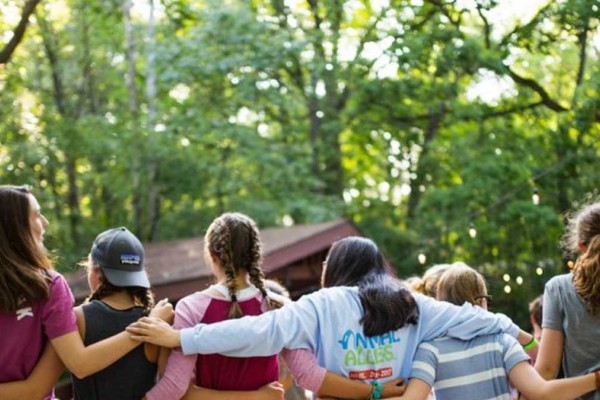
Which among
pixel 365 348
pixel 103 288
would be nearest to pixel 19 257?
pixel 103 288

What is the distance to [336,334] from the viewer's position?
10.6 feet

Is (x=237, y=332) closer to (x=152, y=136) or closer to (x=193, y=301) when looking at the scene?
(x=193, y=301)

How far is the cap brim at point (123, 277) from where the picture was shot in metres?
3.26

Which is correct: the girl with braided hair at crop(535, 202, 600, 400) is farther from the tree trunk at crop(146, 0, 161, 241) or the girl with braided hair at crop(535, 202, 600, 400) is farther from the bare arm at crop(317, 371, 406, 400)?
the tree trunk at crop(146, 0, 161, 241)

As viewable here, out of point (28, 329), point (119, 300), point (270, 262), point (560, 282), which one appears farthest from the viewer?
point (270, 262)

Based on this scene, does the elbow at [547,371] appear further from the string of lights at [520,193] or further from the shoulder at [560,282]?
the string of lights at [520,193]

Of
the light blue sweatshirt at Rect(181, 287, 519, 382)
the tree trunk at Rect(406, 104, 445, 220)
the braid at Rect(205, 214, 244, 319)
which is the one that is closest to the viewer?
the light blue sweatshirt at Rect(181, 287, 519, 382)

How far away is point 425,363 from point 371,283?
36 centimetres

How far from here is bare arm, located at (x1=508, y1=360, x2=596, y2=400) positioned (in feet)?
10.8

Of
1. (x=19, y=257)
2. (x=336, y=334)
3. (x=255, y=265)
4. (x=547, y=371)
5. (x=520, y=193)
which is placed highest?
(x=19, y=257)

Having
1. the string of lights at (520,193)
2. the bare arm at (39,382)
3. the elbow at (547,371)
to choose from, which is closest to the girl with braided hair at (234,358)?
the bare arm at (39,382)

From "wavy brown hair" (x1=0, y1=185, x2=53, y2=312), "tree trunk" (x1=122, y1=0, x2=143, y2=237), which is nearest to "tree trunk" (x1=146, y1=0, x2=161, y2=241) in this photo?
"tree trunk" (x1=122, y1=0, x2=143, y2=237)

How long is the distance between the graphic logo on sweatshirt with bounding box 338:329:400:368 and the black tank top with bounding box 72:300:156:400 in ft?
2.42

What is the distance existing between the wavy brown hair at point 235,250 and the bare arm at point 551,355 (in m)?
1.15
